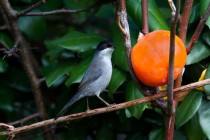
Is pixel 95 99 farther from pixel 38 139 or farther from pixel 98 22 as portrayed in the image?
pixel 98 22

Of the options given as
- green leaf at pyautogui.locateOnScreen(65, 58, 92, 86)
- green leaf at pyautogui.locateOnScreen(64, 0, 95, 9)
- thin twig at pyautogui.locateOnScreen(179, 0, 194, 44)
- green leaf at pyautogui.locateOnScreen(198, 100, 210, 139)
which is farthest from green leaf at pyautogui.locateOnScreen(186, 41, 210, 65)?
green leaf at pyautogui.locateOnScreen(64, 0, 95, 9)

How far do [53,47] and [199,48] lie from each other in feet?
2.07

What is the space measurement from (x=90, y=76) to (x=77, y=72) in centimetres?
5

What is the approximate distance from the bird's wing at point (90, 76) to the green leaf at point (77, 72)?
2cm

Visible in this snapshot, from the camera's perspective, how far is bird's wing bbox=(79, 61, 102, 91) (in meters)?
1.70

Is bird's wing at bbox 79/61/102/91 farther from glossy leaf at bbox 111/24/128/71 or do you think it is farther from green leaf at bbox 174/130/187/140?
green leaf at bbox 174/130/187/140

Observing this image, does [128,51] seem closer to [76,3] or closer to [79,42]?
[79,42]

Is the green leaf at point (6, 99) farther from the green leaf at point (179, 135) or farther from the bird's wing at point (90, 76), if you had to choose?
the green leaf at point (179, 135)

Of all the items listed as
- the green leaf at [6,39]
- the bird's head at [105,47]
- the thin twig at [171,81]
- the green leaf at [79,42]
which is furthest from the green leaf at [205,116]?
the green leaf at [6,39]

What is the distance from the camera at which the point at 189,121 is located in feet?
5.19

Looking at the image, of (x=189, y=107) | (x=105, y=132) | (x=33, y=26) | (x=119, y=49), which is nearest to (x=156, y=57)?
(x=189, y=107)

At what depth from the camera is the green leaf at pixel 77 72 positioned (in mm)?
1694

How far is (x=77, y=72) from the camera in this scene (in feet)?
5.64

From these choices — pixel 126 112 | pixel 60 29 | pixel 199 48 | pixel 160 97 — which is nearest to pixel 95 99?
pixel 126 112
